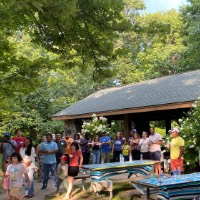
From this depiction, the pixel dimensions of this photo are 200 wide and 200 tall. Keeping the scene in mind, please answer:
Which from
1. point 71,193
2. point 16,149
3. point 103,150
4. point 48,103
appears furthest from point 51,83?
point 71,193

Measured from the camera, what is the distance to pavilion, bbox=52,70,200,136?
45.5 ft

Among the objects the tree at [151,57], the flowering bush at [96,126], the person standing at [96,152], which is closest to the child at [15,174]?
the person standing at [96,152]

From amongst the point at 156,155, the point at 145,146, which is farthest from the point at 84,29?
the point at 145,146

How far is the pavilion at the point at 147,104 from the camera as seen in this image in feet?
45.5

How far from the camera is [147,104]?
14.7 m

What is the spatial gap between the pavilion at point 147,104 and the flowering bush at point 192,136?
1363mm

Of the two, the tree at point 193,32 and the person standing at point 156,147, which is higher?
the tree at point 193,32

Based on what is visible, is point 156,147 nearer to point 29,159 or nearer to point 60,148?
point 60,148

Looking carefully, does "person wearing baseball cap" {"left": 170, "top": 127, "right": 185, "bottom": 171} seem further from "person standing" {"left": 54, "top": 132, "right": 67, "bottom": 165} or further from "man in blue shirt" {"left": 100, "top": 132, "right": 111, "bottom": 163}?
"man in blue shirt" {"left": 100, "top": 132, "right": 111, "bottom": 163}

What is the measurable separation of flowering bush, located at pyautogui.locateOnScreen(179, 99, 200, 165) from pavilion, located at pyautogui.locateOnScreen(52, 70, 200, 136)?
1.36 m

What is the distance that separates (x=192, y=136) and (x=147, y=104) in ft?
12.5

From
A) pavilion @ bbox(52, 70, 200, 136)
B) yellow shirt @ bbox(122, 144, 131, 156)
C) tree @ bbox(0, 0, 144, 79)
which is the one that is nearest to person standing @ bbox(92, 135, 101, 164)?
yellow shirt @ bbox(122, 144, 131, 156)

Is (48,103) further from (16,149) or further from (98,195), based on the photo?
(98,195)

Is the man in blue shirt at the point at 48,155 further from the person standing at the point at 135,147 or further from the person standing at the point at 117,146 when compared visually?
the person standing at the point at 117,146
